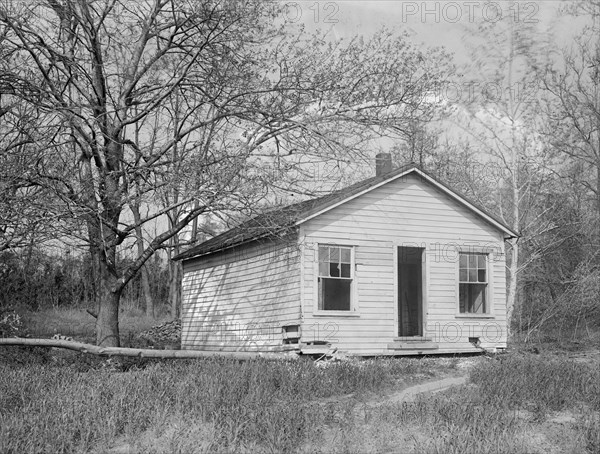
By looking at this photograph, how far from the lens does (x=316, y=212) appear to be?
58.1ft

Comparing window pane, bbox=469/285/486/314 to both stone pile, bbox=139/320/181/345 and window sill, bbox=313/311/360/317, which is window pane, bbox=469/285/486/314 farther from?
stone pile, bbox=139/320/181/345

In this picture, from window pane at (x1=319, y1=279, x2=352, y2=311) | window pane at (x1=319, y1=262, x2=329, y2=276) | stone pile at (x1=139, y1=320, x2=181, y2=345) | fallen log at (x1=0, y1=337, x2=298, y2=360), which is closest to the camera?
fallen log at (x1=0, y1=337, x2=298, y2=360)

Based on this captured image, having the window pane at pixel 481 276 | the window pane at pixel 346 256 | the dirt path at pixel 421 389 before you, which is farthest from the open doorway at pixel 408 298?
the dirt path at pixel 421 389

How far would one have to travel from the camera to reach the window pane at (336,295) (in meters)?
19.1

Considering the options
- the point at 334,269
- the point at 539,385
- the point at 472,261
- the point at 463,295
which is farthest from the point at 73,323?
the point at 539,385

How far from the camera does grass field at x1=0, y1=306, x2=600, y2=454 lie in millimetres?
8344

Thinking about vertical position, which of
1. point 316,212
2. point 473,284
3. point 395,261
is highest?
point 316,212

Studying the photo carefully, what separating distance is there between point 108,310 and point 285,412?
1013cm

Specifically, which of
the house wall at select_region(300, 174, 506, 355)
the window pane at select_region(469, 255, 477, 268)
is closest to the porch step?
the house wall at select_region(300, 174, 506, 355)

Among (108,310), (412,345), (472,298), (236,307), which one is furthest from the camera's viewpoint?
(236,307)

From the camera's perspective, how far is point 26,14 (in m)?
16.3

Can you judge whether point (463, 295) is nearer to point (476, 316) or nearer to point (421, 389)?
point (476, 316)

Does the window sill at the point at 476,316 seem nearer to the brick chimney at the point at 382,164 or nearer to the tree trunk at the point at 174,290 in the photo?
the brick chimney at the point at 382,164

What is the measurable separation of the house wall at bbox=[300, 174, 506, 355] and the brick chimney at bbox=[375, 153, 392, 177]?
4.31 feet
